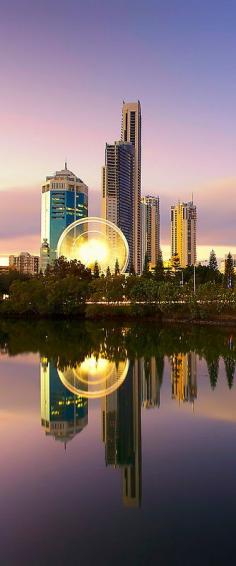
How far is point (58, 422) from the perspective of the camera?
1264 centimetres

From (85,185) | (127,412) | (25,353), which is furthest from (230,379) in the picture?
(85,185)

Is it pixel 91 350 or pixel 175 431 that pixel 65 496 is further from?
pixel 91 350

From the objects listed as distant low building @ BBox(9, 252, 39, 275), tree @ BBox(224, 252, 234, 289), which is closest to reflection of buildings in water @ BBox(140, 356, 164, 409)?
tree @ BBox(224, 252, 234, 289)

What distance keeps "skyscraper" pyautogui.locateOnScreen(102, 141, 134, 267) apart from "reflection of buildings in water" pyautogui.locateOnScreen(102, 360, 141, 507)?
105 metres

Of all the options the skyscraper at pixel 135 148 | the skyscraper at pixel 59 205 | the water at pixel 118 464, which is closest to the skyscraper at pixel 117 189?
the skyscraper at pixel 135 148

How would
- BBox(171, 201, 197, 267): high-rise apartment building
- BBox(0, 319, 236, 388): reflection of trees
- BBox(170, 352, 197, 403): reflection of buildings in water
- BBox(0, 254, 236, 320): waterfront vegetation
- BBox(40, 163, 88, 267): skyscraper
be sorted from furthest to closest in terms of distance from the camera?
1. BBox(171, 201, 197, 267): high-rise apartment building
2. BBox(40, 163, 88, 267): skyscraper
3. BBox(0, 254, 236, 320): waterfront vegetation
4. BBox(0, 319, 236, 388): reflection of trees
5. BBox(170, 352, 197, 403): reflection of buildings in water

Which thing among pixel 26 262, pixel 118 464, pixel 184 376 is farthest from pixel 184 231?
pixel 118 464

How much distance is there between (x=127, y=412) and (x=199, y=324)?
26.3 m

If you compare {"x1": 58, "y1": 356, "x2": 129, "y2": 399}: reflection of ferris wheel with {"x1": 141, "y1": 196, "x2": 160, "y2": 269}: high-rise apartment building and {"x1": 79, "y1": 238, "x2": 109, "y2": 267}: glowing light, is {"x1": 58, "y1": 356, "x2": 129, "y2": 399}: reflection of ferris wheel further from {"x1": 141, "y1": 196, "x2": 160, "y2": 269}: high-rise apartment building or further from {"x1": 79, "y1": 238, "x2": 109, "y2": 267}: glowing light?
{"x1": 141, "y1": 196, "x2": 160, "y2": 269}: high-rise apartment building

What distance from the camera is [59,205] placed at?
402 feet

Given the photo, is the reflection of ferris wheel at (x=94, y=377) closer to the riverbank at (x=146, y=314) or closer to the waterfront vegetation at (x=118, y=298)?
the riverbank at (x=146, y=314)

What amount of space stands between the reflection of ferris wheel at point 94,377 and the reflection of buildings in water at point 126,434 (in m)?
0.41

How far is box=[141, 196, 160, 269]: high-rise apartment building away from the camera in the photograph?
13688cm

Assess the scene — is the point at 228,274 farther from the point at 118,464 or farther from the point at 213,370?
the point at 118,464
